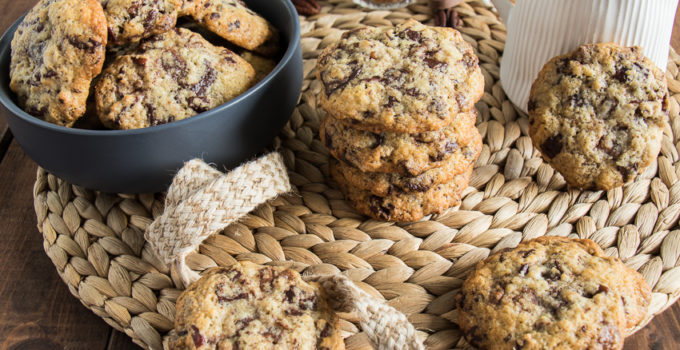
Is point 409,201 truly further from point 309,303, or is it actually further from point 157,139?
point 157,139

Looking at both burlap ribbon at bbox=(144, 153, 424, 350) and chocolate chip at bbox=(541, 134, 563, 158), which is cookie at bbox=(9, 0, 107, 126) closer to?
burlap ribbon at bbox=(144, 153, 424, 350)

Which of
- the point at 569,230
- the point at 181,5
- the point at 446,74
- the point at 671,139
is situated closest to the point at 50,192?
the point at 181,5

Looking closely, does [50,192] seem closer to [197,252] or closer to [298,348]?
[197,252]

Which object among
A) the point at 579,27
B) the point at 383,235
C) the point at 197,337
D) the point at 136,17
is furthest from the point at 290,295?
the point at 579,27

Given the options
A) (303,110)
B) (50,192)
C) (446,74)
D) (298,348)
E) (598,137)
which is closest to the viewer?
(298,348)

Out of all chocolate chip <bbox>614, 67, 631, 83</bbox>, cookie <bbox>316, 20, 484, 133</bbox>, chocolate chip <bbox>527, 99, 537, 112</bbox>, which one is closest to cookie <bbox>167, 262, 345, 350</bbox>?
cookie <bbox>316, 20, 484, 133</bbox>

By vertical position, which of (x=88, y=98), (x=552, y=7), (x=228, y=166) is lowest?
(x=228, y=166)
